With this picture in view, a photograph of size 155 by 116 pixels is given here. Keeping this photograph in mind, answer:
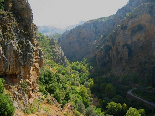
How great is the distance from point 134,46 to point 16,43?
64.0m

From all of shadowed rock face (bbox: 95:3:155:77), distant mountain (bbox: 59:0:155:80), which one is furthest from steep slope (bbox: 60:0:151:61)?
shadowed rock face (bbox: 95:3:155:77)

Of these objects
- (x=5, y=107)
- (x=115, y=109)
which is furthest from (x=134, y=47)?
(x=5, y=107)

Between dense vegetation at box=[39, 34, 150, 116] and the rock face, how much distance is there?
5.79m

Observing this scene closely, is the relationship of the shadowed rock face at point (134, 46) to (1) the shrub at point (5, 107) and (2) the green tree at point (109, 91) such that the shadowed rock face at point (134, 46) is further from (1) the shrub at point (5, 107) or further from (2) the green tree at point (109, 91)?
(1) the shrub at point (5, 107)

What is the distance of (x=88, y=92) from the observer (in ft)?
174

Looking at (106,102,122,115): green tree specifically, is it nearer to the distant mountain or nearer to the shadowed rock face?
the distant mountain

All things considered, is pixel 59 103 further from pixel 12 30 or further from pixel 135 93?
pixel 135 93

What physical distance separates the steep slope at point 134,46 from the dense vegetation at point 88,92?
7.17 meters

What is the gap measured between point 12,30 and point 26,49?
11.0 feet

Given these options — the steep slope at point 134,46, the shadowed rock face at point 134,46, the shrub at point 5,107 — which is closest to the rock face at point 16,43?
the shrub at point 5,107

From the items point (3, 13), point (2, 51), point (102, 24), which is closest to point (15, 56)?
point (2, 51)

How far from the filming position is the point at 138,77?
2381 inches

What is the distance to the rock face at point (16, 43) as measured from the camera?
18859mm

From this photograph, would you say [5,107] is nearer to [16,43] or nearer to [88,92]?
[16,43]
